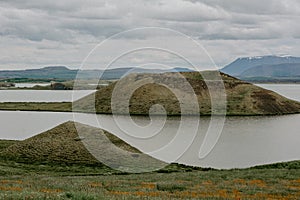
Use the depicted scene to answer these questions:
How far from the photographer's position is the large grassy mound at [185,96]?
147750 mm

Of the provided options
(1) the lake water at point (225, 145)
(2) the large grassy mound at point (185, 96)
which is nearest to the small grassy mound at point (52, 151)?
(1) the lake water at point (225, 145)

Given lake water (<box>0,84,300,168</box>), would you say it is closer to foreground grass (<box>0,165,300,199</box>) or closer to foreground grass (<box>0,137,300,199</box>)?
foreground grass (<box>0,137,300,199</box>)

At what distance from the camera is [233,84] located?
176 m

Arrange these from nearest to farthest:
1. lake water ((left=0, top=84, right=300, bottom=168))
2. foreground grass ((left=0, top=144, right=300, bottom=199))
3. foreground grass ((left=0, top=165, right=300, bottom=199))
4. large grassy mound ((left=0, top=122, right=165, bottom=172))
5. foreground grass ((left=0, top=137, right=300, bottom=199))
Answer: foreground grass ((left=0, top=165, right=300, bottom=199)), foreground grass ((left=0, top=144, right=300, bottom=199)), foreground grass ((left=0, top=137, right=300, bottom=199)), large grassy mound ((left=0, top=122, right=165, bottom=172)), lake water ((left=0, top=84, right=300, bottom=168))

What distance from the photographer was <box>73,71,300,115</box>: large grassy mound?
148 metres

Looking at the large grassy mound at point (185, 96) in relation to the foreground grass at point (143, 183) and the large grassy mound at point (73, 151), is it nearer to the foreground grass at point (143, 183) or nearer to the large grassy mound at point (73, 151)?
the large grassy mound at point (73, 151)

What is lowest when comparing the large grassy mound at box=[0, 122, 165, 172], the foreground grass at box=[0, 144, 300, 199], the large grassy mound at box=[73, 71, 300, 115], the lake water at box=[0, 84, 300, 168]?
the lake water at box=[0, 84, 300, 168]

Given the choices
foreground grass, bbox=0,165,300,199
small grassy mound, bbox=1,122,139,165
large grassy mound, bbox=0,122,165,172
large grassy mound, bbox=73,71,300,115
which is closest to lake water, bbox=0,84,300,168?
large grassy mound, bbox=0,122,165,172

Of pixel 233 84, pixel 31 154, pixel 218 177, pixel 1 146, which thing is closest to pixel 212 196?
pixel 218 177

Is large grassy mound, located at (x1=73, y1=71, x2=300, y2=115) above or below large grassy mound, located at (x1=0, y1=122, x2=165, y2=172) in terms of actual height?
above

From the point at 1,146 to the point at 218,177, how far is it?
3744cm

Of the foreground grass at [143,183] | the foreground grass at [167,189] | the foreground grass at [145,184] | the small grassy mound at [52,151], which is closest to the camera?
the foreground grass at [167,189]

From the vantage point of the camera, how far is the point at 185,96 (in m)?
162

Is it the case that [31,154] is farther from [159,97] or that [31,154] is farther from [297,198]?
[159,97]
